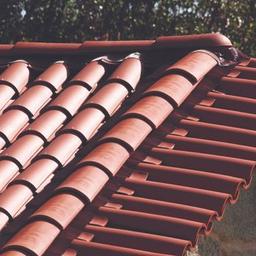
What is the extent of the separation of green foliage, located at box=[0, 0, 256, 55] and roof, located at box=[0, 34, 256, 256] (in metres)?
9.42

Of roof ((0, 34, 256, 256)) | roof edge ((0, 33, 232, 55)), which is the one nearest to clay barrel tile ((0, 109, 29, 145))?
roof ((0, 34, 256, 256))

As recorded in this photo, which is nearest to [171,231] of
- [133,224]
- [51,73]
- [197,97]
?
[133,224]

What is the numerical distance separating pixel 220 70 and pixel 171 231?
1272mm

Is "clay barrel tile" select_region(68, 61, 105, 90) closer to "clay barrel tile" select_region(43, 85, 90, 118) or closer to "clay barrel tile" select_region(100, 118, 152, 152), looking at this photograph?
"clay barrel tile" select_region(43, 85, 90, 118)

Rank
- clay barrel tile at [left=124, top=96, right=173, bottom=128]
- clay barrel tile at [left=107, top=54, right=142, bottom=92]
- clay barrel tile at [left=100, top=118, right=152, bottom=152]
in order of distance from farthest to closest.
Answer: clay barrel tile at [left=107, top=54, right=142, bottom=92] < clay barrel tile at [left=124, top=96, right=173, bottom=128] < clay barrel tile at [left=100, top=118, right=152, bottom=152]

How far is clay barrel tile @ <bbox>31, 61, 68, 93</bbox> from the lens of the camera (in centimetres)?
436

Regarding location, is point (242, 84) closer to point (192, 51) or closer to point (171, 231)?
point (192, 51)

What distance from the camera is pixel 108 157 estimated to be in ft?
11.8

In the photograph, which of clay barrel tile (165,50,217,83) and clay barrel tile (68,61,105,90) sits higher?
Result: clay barrel tile (165,50,217,83)

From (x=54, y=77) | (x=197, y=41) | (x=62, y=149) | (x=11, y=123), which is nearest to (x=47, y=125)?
(x=11, y=123)

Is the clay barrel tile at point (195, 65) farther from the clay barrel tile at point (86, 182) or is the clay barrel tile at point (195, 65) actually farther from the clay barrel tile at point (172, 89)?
the clay barrel tile at point (86, 182)

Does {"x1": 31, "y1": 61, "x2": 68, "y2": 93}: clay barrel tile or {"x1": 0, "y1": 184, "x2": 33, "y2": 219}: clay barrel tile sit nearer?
{"x1": 0, "y1": 184, "x2": 33, "y2": 219}: clay barrel tile

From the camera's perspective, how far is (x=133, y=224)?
136 inches

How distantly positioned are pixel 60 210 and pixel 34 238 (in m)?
0.17
